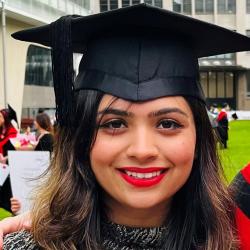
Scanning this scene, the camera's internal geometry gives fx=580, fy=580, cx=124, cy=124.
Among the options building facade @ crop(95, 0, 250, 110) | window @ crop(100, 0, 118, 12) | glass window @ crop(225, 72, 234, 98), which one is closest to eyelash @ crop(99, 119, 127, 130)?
window @ crop(100, 0, 118, 12)

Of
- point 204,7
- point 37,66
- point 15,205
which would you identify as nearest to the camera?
point 15,205

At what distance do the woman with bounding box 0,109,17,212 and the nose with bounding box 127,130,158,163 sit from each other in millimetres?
4305

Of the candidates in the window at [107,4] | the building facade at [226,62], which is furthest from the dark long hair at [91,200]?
the building facade at [226,62]

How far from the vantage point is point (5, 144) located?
680cm

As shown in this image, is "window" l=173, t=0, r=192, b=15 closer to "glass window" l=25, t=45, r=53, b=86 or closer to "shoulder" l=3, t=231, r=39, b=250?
"glass window" l=25, t=45, r=53, b=86

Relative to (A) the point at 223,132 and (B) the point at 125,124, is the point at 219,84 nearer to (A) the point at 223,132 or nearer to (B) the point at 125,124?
(A) the point at 223,132

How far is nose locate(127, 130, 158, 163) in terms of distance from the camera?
1655 millimetres

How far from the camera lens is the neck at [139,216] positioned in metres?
1.83

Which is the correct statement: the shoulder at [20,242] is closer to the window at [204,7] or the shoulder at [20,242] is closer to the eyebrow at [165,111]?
the eyebrow at [165,111]

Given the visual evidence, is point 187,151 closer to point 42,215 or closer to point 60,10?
point 42,215

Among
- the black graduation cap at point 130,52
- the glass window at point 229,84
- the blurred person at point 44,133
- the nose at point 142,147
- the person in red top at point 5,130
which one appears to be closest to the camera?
the nose at point 142,147

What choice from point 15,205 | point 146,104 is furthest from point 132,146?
point 15,205

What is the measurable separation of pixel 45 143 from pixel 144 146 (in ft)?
15.8

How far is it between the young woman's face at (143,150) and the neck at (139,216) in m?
0.10
